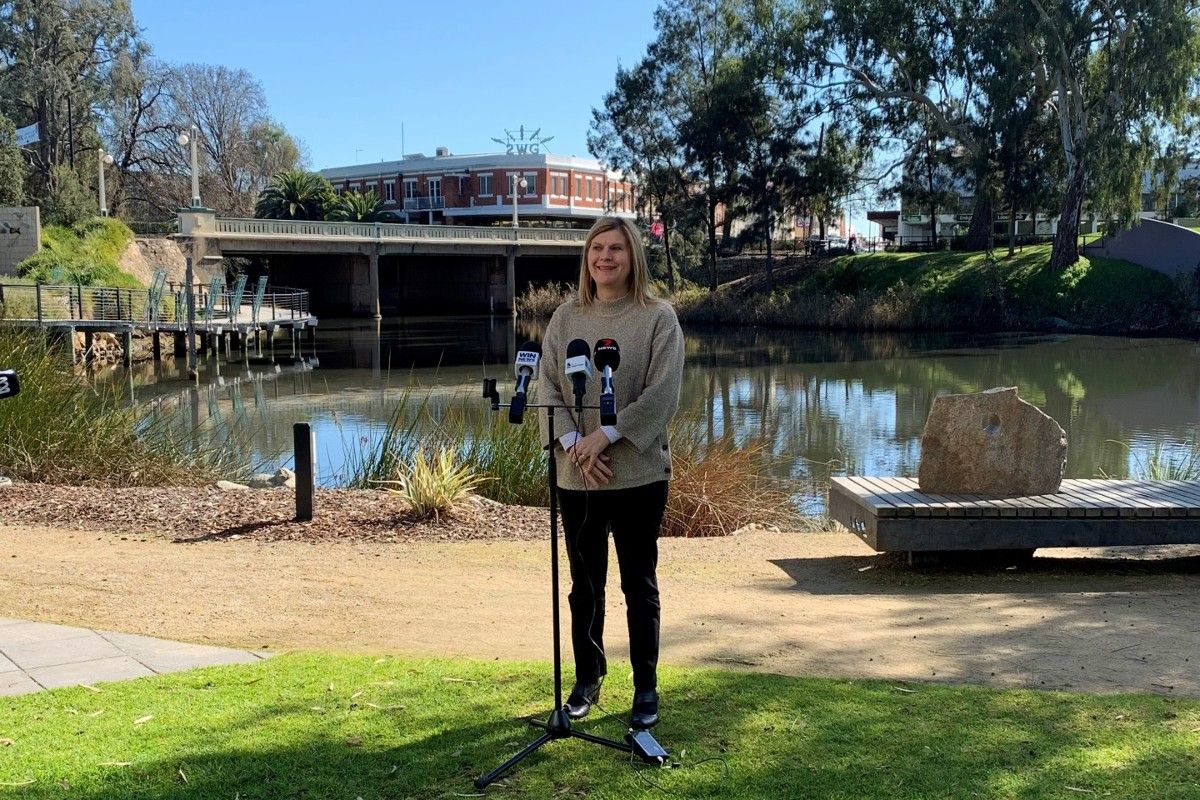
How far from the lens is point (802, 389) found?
78.6ft

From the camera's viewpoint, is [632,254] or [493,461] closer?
[632,254]

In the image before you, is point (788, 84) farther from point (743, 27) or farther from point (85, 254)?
point (85, 254)

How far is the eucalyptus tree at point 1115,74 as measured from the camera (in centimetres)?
3391

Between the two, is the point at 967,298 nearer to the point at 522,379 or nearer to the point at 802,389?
the point at 802,389

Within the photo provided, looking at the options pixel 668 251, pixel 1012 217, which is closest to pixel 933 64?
pixel 1012 217

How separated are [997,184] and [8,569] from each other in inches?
1582

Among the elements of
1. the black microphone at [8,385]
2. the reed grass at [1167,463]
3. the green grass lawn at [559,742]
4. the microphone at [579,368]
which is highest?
the microphone at [579,368]

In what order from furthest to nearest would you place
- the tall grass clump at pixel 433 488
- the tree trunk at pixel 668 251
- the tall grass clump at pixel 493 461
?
the tree trunk at pixel 668 251
the tall grass clump at pixel 493 461
the tall grass clump at pixel 433 488

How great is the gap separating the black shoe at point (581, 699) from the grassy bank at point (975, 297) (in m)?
38.0

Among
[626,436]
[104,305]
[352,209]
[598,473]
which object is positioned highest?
[352,209]

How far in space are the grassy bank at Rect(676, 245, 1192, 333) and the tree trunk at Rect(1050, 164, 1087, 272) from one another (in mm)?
416

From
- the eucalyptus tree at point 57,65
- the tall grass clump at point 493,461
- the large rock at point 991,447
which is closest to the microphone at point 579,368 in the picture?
the large rock at point 991,447

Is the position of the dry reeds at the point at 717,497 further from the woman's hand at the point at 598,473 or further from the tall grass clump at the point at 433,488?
the woman's hand at the point at 598,473

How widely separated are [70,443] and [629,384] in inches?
339
